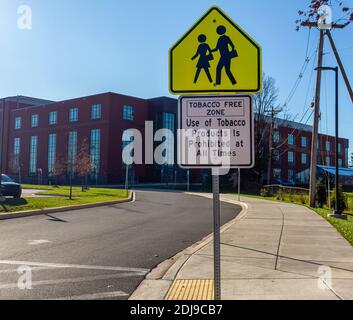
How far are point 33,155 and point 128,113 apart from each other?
76.1 ft

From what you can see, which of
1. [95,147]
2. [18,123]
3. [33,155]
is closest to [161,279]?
[95,147]

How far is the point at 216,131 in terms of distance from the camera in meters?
3.92

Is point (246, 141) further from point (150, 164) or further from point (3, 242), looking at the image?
point (150, 164)

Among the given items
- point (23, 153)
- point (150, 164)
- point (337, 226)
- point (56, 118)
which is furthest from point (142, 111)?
point (337, 226)

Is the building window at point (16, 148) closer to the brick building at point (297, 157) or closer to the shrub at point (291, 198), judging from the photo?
the brick building at point (297, 157)

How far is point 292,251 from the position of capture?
9367 mm

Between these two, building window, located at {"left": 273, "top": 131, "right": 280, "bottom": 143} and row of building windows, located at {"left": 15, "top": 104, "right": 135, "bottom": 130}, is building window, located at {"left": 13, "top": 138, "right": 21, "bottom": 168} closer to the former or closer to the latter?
row of building windows, located at {"left": 15, "top": 104, "right": 135, "bottom": 130}

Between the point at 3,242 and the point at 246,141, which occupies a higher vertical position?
the point at 246,141

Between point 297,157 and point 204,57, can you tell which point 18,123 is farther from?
point 204,57

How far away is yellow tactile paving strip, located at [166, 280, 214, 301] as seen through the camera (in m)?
5.80

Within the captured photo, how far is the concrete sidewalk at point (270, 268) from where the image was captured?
6.00 m

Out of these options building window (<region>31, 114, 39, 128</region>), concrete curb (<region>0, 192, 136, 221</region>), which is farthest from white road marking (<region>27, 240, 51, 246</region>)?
building window (<region>31, 114, 39, 128</region>)

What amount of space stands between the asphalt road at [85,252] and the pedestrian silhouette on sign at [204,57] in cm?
343
